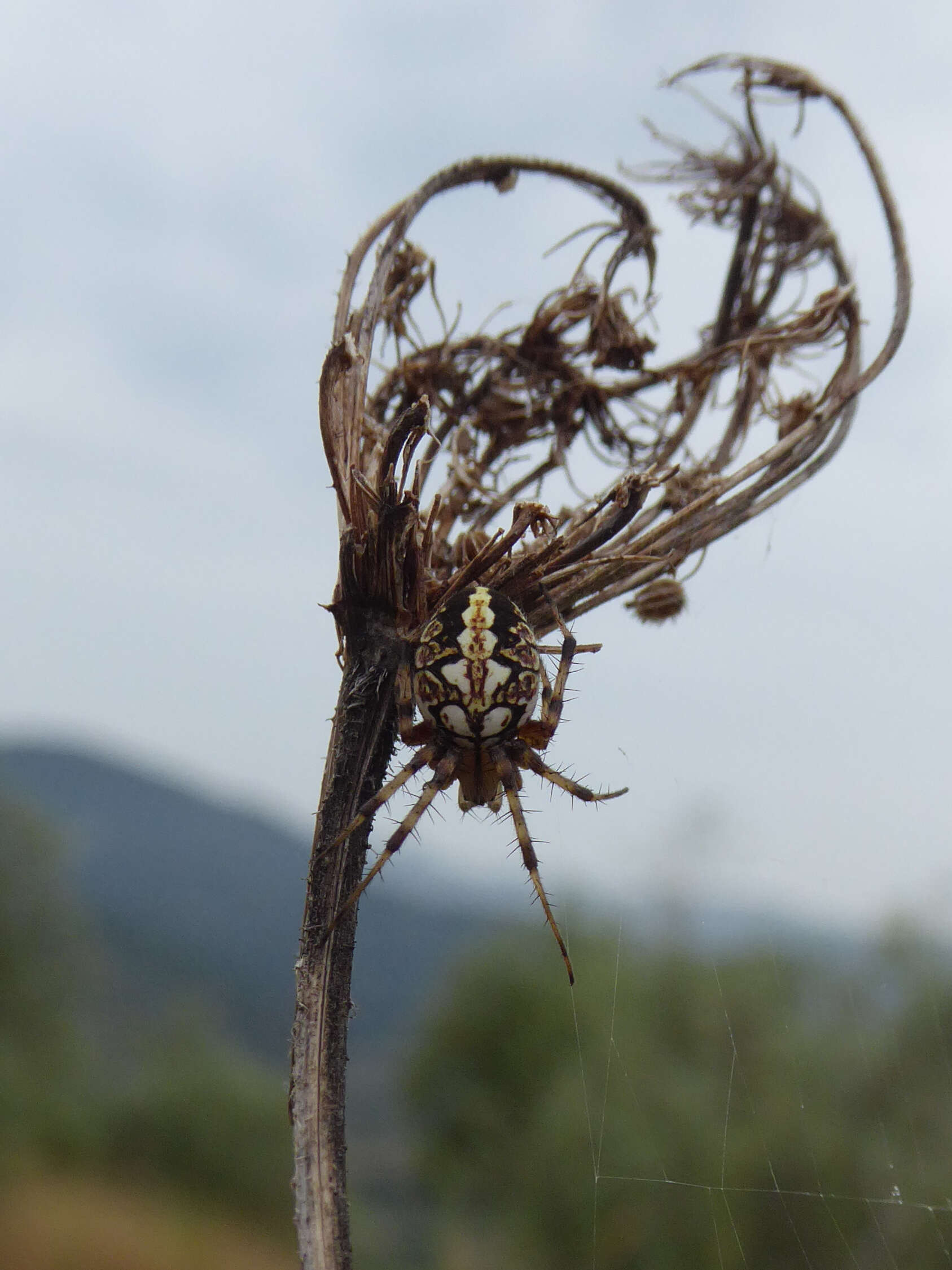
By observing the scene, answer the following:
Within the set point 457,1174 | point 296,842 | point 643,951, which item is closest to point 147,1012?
point 457,1174

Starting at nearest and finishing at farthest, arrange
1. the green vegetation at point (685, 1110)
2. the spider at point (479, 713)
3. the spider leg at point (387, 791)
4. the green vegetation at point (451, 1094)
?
1. the spider leg at point (387, 791)
2. the spider at point (479, 713)
3. the green vegetation at point (685, 1110)
4. the green vegetation at point (451, 1094)

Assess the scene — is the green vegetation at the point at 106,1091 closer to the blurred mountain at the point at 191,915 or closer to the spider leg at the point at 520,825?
the blurred mountain at the point at 191,915

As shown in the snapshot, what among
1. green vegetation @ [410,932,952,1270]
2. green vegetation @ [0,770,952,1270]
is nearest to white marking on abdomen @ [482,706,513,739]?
green vegetation @ [410,932,952,1270]

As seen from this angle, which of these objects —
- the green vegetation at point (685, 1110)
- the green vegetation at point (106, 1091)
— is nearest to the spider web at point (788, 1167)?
the green vegetation at point (685, 1110)

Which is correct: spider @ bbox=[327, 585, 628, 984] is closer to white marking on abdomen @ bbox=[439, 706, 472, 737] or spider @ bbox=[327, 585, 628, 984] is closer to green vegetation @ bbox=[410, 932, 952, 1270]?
white marking on abdomen @ bbox=[439, 706, 472, 737]

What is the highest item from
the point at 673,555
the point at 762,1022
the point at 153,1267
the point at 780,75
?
the point at 780,75

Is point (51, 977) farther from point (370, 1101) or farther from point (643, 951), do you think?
point (643, 951)

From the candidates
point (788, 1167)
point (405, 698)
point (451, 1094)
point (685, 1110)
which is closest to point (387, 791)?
point (405, 698)
